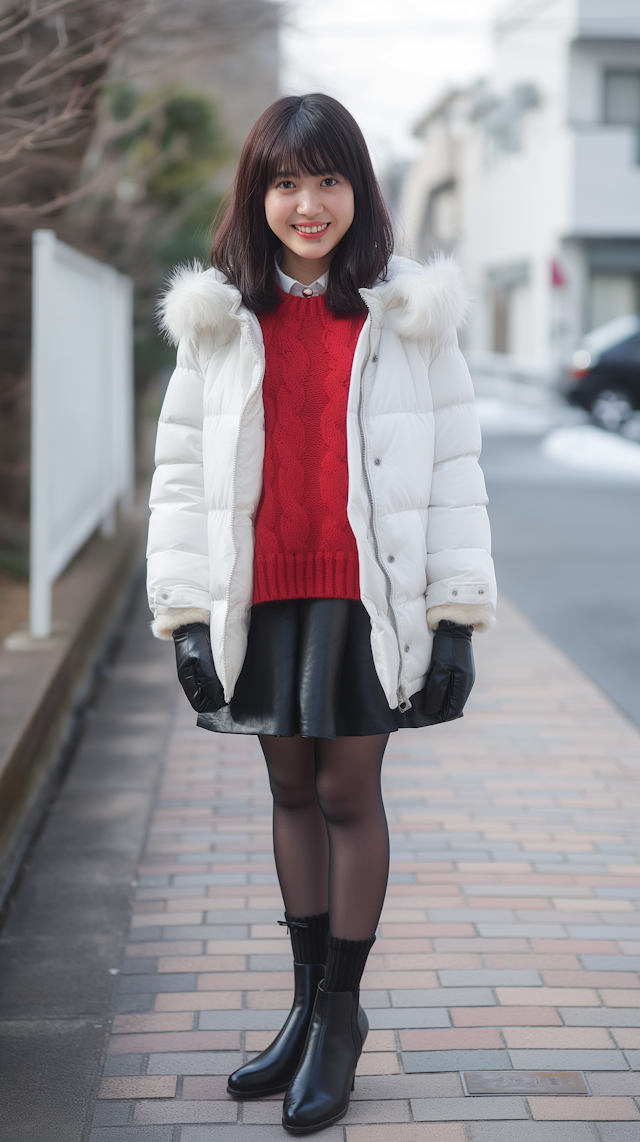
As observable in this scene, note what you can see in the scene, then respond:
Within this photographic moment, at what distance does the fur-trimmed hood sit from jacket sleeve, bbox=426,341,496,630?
90 millimetres

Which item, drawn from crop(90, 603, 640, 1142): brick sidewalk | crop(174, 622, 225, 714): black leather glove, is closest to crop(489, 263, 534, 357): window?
crop(90, 603, 640, 1142): brick sidewalk

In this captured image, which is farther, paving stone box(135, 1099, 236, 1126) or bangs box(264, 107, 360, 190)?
paving stone box(135, 1099, 236, 1126)

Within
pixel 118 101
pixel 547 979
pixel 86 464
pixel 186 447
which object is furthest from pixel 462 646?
pixel 118 101

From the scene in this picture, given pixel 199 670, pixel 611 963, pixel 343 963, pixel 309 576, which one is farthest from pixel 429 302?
pixel 611 963

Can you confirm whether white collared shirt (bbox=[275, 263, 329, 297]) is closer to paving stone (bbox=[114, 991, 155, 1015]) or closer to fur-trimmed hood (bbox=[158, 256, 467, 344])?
fur-trimmed hood (bbox=[158, 256, 467, 344])

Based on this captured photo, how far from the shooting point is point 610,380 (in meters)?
17.9

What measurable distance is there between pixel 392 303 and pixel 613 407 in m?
16.3

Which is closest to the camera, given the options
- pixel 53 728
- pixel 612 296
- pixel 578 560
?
pixel 53 728

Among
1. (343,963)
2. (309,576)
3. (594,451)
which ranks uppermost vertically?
(594,451)

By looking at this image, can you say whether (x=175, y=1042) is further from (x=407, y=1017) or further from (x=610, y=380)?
(x=610, y=380)

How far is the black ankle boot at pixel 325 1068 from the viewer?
2.22 m

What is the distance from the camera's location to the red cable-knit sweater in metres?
2.19

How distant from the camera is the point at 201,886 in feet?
10.8

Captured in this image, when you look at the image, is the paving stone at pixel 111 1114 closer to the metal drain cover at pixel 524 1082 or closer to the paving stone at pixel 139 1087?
the paving stone at pixel 139 1087
